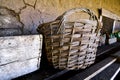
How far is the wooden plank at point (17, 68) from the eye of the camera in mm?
660

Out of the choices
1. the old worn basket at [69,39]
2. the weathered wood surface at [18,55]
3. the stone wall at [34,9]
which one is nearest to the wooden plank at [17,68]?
the weathered wood surface at [18,55]

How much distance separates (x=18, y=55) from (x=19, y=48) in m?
0.03

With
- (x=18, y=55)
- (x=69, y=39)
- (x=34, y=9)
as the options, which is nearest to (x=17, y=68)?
(x=18, y=55)

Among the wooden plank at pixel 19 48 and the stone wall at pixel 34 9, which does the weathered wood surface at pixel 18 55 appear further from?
the stone wall at pixel 34 9

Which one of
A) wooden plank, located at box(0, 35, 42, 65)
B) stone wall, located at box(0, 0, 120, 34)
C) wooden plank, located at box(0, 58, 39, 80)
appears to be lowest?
wooden plank, located at box(0, 58, 39, 80)

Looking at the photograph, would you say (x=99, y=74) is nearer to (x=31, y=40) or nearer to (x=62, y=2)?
(x=31, y=40)

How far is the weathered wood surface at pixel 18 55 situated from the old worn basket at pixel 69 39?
7 cm

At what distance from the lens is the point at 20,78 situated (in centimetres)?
74

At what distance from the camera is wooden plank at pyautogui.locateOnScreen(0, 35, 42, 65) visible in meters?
0.65

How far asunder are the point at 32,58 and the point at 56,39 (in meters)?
0.16

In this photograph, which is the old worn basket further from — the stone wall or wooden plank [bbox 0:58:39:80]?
the stone wall

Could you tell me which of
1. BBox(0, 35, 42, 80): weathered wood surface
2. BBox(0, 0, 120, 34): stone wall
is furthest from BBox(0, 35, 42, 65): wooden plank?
BBox(0, 0, 120, 34): stone wall

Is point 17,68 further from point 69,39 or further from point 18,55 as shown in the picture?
point 69,39

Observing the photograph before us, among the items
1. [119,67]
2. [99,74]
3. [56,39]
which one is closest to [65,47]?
[56,39]
